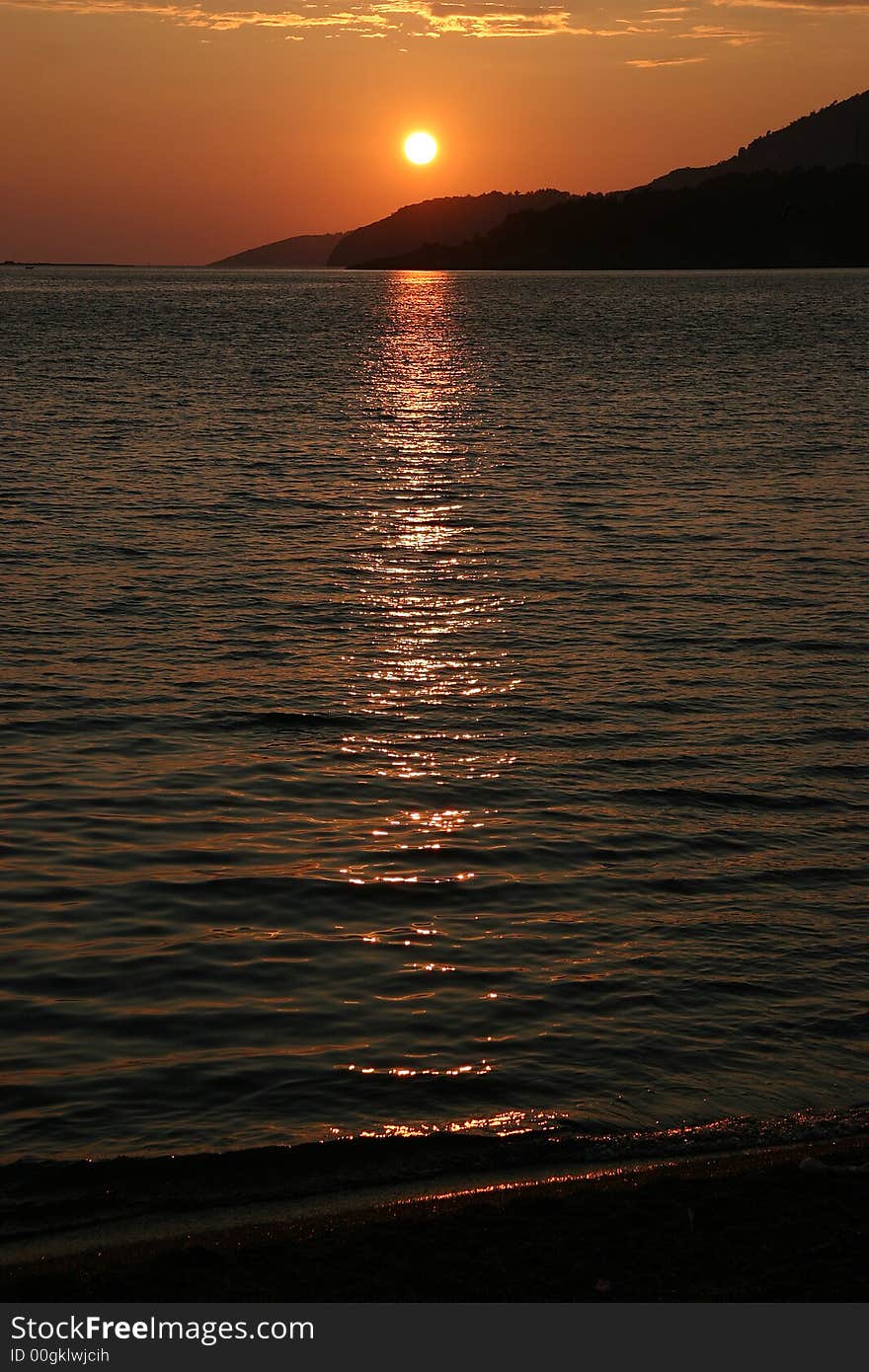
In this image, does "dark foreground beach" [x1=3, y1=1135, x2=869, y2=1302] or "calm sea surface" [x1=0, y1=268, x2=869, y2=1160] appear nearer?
"dark foreground beach" [x1=3, y1=1135, x2=869, y2=1302]

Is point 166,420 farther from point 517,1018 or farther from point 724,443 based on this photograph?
point 517,1018

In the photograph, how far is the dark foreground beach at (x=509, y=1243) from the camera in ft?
23.8

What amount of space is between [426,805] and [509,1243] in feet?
29.5

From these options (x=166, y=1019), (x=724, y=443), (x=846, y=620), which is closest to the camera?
(x=166, y=1019)

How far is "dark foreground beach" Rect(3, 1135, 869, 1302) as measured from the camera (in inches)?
285

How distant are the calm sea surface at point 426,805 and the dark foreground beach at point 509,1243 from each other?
1.32 metres

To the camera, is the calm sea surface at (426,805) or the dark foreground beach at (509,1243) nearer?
the dark foreground beach at (509,1243)

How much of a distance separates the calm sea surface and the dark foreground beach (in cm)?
132

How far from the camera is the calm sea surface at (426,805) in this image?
10.9m

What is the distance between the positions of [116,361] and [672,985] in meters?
83.3

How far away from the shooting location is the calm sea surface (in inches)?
431

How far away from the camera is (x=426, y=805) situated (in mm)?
16547

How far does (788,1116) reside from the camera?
10070 mm
